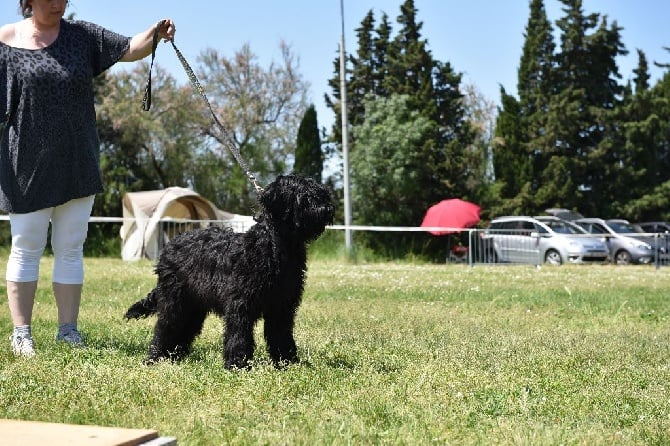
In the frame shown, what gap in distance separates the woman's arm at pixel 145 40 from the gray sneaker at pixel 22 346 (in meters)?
2.13

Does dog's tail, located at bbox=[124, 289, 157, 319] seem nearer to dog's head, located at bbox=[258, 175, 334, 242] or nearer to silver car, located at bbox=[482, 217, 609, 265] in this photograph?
dog's head, located at bbox=[258, 175, 334, 242]

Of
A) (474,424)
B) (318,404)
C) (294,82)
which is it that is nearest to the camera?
(474,424)

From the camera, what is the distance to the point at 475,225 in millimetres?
29172

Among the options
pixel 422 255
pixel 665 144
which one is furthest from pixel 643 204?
pixel 422 255

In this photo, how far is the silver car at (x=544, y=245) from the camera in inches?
896

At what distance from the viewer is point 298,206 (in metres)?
4.88

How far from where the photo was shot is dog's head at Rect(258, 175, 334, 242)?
4.87 m

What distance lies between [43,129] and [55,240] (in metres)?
0.86

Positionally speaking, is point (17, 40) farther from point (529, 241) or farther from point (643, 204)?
point (643, 204)

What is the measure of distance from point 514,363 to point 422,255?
20.9 m

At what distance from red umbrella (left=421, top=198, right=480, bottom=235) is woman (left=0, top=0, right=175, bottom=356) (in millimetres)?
21484

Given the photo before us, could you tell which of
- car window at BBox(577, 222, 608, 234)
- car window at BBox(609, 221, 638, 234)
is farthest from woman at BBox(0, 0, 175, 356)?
car window at BBox(609, 221, 638, 234)

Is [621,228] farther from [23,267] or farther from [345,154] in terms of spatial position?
[23,267]

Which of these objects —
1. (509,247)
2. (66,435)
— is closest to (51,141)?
(66,435)
